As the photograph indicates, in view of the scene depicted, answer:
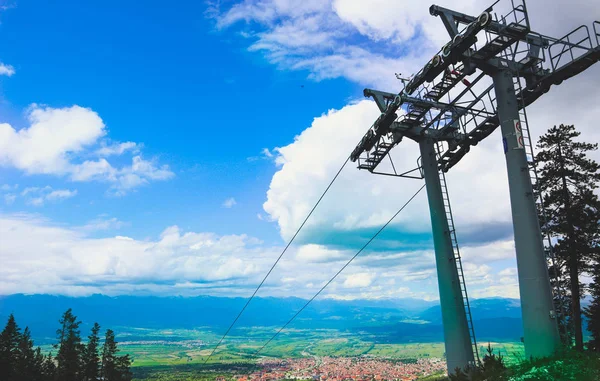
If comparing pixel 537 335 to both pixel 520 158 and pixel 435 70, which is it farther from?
pixel 435 70

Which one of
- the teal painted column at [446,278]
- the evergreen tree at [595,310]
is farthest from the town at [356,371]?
the teal painted column at [446,278]

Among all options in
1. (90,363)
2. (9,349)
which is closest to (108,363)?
(90,363)

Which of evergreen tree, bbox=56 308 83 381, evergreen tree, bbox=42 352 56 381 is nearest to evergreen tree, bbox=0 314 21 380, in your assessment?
evergreen tree, bbox=56 308 83 381

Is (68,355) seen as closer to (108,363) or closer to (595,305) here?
(108,363)

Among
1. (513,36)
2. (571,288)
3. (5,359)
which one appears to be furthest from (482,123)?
(5,359)

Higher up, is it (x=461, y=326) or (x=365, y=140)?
(x=365, y=140)

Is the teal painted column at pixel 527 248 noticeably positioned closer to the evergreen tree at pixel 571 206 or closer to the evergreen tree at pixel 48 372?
the evergreen tree at pixel 571 206

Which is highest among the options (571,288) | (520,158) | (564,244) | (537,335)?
(520,158)
